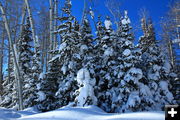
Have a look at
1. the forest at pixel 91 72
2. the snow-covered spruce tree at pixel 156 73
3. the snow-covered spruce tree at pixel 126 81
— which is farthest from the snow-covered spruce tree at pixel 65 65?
the snow-covered spruce tree at pixel 156 73

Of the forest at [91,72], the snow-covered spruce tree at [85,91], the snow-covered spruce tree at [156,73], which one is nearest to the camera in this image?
the snow-covered spruce tree at [85,91]

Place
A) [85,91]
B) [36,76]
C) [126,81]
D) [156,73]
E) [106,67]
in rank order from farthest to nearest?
1. [156,73]
2. [36,76]
3. [106,67]
4. [126,81]
5. [85,91]

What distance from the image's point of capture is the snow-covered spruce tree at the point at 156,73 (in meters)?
9.94

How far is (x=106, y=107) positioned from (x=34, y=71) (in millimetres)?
4849

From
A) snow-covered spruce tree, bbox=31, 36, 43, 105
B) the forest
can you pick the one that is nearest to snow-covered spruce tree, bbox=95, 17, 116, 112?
the forest

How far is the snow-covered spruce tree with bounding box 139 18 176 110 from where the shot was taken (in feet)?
32.6

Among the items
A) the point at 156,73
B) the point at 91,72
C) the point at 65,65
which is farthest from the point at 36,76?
the point at 156,73

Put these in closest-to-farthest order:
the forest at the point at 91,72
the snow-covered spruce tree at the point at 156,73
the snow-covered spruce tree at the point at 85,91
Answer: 1. the snow-covered spruce tree at the point at 85,91
2. the forest at the point at 91,72
3. the snow-covered spruce tree at the point at 156,73

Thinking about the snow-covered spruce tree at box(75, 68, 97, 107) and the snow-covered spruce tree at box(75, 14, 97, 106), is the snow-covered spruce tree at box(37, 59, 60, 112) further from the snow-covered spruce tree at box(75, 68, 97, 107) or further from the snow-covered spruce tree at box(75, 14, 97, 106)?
the snow-covered spruce tree at box(75, 68, 97, 107)

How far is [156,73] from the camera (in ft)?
33.6

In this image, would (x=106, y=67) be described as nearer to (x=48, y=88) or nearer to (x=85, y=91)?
(x=85, y=91)

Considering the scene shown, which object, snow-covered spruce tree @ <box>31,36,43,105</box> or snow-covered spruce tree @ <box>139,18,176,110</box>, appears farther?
snow-covered spruce tree @ <box>139,18,176,110</box>

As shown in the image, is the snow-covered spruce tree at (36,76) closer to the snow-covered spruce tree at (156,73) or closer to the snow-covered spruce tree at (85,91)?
the snow-covered spruce tree at (85,91)

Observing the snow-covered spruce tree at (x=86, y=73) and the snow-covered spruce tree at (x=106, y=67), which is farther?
the snow-covered spruce tree at (x=106, y=67)
